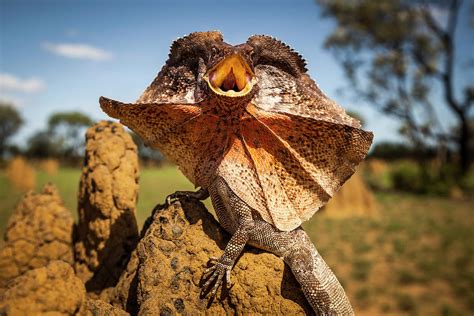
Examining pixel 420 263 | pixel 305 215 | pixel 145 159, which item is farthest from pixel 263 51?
pixel 145 159

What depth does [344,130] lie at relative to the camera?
87.4 inches

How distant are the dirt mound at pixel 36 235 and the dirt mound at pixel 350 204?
9.97 m

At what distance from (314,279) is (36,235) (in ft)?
6.98

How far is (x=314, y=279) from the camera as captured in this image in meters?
2.18

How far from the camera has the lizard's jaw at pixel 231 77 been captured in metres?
1.79

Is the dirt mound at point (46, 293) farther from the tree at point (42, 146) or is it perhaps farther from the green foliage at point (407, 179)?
the tree at point (42, 146)

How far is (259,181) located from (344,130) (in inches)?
22.6

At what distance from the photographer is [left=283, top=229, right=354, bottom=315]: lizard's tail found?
2.17m

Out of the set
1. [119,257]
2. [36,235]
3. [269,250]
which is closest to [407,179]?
[119,257]

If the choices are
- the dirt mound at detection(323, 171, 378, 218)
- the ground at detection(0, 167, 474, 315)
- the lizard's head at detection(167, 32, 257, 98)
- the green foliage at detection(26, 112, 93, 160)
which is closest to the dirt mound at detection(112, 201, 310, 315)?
the lizard's head at detection(167, 32, 257, 98)

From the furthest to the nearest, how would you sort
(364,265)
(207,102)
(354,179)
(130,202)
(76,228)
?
(354,179) < (364,265) < (76,228) < (130,202) < (207,102)

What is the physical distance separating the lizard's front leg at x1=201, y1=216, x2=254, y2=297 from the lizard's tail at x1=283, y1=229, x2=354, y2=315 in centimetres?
31

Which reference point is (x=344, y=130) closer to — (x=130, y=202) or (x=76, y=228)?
(x=130, y=202)

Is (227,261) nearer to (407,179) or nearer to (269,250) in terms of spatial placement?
(269,250)
